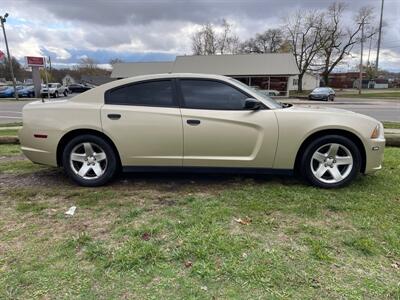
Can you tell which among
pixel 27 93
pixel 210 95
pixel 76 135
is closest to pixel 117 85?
pixel 76 135

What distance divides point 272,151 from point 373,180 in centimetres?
164

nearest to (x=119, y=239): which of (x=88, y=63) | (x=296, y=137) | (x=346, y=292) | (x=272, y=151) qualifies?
(x=346, y=292)

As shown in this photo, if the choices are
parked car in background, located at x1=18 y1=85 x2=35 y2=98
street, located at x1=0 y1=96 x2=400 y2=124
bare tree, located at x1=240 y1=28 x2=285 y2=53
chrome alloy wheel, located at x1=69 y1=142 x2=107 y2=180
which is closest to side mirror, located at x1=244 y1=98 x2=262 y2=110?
chrome alloy wheel, located at x1=69 y1=142 x2=107 y2=180

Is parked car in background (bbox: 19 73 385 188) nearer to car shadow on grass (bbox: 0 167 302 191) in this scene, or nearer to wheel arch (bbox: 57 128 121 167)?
wheel arch (bbox: 57 128 121 167)

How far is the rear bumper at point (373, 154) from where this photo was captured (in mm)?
4156

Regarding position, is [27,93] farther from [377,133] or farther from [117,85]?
[377,133]

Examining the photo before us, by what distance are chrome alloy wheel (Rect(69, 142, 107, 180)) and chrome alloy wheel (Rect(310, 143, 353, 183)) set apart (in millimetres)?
2787

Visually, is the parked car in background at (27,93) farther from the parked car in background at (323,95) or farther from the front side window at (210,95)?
the front side window at (210,95)

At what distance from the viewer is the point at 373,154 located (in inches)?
165

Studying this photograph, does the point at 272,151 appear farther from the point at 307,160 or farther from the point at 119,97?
the point at 119,97

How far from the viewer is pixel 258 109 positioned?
13.7 ft

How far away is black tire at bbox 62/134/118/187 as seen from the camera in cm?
435

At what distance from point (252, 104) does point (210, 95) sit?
0.58 m

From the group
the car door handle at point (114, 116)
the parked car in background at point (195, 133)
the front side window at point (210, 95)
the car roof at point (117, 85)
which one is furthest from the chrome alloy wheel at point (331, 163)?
the car door handle at point (114, 116)
